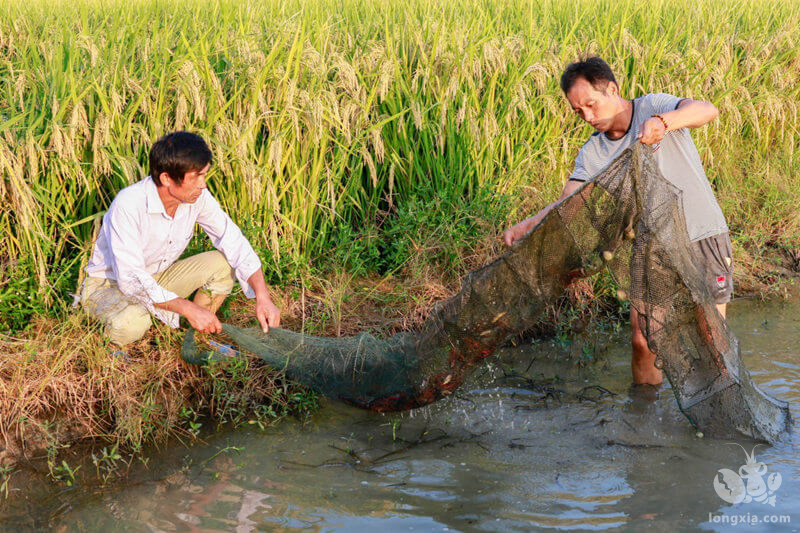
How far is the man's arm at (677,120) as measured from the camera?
2.91 meters

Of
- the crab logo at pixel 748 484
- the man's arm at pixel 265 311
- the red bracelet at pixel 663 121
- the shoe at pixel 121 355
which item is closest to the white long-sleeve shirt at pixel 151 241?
the man's arm at pixel 265 311

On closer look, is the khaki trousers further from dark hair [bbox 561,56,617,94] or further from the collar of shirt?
dark hair [bbox 561,56,617,94]

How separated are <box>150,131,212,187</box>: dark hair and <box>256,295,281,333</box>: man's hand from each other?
0.65 metres

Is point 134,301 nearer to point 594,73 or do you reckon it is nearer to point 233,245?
point 233,245

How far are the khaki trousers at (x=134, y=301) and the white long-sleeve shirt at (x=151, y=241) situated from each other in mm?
39

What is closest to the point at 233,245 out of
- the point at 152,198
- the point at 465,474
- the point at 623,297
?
the point at 152,198

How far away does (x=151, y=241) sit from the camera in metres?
3.60

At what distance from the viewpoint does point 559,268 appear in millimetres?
3176

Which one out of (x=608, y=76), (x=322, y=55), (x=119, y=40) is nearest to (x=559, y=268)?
(x=608, y=76)

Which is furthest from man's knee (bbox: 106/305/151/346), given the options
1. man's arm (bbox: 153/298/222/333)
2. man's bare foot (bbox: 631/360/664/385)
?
man's bare foot (bbox: 631/360/664/385)

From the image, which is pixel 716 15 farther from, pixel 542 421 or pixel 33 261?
pixel 33 261

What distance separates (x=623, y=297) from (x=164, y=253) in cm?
205

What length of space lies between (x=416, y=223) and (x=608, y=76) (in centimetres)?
157

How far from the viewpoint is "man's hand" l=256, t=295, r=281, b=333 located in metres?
3.54
